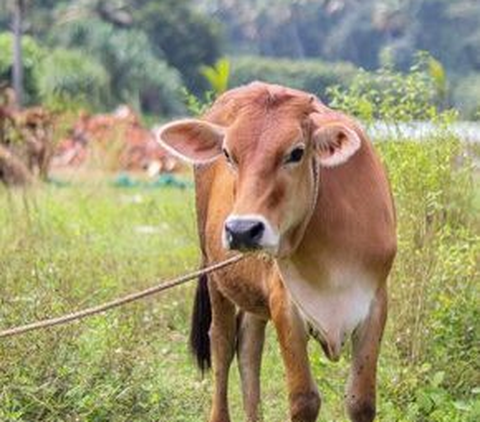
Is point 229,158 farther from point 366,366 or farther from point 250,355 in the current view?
point 250,355

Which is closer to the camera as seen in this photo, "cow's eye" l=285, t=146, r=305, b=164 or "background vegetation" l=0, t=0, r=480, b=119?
"cow's eye" l=285, t=146, r=305, b=164

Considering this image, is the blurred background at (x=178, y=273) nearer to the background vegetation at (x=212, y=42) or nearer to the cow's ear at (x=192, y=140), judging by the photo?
the cow's ear at (x=192, y=140)

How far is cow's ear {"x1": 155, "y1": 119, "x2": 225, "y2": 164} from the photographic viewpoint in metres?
5.84

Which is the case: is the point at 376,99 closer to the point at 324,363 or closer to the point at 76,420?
the point at 324,363

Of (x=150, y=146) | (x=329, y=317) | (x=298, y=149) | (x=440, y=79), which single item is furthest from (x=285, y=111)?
(x=150, y=146)

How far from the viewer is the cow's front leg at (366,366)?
19.9 ft

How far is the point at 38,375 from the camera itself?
646cm

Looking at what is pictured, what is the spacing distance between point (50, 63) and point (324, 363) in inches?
1095

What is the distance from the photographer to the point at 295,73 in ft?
96.2

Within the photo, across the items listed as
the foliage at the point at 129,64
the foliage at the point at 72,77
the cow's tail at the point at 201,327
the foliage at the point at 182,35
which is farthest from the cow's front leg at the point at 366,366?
the foliage at the point at 182,35

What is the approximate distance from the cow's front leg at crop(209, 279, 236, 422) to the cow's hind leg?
6 centimetres

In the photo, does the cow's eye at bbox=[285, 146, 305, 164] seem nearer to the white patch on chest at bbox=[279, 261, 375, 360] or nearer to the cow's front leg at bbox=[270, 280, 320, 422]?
the white patch on chest at bbox=[279, 261, 375, 360]

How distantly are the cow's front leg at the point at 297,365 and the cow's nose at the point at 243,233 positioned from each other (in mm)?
830

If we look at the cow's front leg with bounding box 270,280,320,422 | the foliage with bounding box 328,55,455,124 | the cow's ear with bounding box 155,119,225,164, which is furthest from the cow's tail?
the cow's ear with bounding box 155,119,225,164
